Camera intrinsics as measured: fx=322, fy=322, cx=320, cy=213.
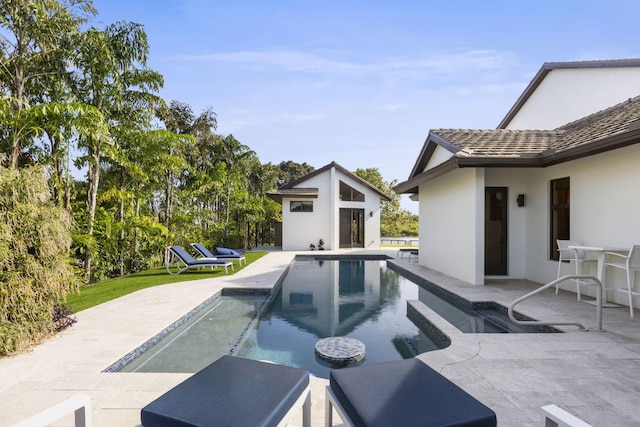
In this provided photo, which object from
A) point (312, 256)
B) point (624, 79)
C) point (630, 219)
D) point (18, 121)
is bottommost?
point (312, 256)

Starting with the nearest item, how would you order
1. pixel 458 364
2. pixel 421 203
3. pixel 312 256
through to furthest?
pixel 458 364
pixel 421 203
pixel 312 256

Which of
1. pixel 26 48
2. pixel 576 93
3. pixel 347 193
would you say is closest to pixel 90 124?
pixel 26 48

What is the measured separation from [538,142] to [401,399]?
33.8ft

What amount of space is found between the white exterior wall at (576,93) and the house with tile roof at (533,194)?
217mm

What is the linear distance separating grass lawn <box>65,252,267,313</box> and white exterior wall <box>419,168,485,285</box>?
25.1 feet

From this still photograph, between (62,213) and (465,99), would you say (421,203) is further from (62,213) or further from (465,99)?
(62,213)

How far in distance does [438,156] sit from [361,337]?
8.99 meters

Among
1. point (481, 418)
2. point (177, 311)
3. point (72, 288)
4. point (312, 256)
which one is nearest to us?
point (481, 418)

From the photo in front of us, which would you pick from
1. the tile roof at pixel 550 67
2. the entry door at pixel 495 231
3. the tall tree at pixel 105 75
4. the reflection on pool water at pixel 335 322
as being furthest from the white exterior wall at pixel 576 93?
the tall tree at pixel 105 75

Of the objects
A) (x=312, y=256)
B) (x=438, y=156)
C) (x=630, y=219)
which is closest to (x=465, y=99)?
(x=438, y=156)

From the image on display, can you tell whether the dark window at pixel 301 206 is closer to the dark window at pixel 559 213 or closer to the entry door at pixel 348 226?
the entry door at pixel 348 226

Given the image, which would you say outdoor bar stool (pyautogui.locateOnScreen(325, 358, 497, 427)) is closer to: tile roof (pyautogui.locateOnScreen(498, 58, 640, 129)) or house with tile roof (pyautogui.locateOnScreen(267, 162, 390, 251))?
tile roof (pyautogui.locateOnScreen(498, 58, 640, 129))

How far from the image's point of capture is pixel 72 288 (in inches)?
205

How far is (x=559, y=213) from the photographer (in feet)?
29.4
